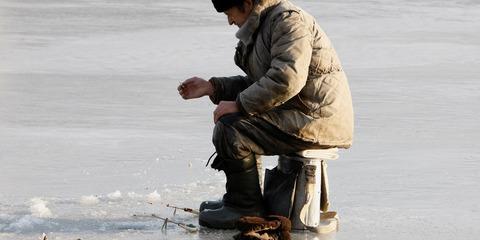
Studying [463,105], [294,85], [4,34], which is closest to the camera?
[294,85]

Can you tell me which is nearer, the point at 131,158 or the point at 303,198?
the point at 303,198

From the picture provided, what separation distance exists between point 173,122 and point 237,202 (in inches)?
111

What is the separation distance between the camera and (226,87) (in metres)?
6.18

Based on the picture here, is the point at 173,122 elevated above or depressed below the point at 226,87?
below

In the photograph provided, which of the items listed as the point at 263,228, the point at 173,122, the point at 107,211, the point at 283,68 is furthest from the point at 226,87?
the point at 173,122

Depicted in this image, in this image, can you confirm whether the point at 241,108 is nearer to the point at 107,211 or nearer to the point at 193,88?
the point at 193,88

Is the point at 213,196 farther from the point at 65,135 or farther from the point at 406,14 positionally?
Result: the point at 406,14

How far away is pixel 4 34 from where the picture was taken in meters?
13.2

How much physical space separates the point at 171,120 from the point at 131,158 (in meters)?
1.31

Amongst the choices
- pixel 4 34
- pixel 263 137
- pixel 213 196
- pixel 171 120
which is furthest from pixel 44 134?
pixel 4 34

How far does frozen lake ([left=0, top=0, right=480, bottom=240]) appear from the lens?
6160mm

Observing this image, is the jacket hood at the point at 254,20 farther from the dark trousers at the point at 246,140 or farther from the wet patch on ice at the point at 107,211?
the wet patch on ice at the point at 107,211

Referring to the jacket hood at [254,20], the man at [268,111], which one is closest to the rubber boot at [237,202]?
the man at [268,111]

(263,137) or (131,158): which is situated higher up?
(263,137)
